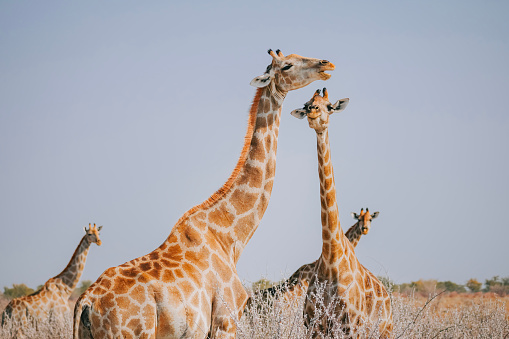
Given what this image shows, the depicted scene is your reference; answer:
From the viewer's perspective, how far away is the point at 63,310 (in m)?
14.5

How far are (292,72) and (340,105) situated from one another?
1.02 meters

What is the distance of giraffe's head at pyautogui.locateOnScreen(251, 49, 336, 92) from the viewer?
662 cm

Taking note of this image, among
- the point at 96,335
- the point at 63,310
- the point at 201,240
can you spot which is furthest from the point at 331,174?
the point at 63,310

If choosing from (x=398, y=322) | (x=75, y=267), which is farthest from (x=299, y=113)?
(x=75, y=267)

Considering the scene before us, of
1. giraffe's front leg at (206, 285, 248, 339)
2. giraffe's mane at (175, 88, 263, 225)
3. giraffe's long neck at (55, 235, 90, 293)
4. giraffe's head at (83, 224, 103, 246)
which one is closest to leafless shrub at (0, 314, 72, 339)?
giraffe's long neck at (55, 235, 90, 293)

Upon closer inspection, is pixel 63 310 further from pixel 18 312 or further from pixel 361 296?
pixel 361 296

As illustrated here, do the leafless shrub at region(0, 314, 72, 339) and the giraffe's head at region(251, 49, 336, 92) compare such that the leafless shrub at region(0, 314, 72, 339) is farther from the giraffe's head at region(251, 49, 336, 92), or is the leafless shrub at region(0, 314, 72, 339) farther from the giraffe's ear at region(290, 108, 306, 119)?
the giraffe's head at region(251, 49, 336, 92)

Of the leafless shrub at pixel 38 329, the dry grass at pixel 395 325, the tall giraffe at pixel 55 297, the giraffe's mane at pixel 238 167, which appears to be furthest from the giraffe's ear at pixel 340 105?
the tall giraffe at pixel 55 297

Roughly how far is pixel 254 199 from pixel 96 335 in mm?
2087

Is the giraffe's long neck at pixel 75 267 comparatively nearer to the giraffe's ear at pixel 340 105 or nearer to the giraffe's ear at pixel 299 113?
the giraffe's ear at pixel 299 113

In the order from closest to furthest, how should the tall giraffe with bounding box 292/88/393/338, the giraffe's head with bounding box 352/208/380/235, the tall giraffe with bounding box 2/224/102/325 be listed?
the tall giraffe with bounding box 292/88/393/338, the giraffe's head with bounding box 352/208/380/235, the tall giraffe with bounding box 2/224/102/325

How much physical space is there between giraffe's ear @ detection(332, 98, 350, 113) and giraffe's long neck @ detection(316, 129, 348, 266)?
0.30 meters

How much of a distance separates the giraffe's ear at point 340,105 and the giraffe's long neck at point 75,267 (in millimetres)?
10148

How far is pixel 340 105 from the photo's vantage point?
746cm
